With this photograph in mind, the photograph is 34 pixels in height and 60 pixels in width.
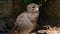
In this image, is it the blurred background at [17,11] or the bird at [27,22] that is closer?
the bird at [27,22]

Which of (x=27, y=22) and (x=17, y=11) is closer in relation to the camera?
(x=27, y=22)

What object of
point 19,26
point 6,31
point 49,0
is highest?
point 49,0

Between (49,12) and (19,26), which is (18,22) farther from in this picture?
(49,12)

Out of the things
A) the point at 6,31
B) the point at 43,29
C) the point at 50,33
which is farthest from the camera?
the point at 6,31

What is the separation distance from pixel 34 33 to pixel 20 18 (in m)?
0.21

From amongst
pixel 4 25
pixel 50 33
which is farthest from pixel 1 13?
pixel 50 33

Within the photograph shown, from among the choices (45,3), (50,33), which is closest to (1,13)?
(45,3)

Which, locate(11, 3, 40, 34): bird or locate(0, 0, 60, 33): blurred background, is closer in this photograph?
locate(11, 3, 40, 34): bird

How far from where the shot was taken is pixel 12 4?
266 cm

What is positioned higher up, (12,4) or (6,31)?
(12,4)

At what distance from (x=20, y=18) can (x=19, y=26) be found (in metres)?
0.08

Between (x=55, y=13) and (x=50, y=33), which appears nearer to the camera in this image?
(x=50, y=33)

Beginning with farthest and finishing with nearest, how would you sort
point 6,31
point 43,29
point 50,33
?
point 6,31 < point 43,29 < point 50,33

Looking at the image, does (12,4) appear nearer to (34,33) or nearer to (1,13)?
(1,13)
